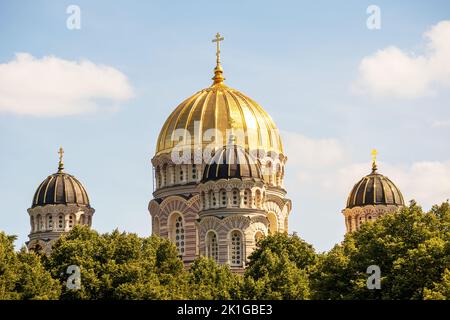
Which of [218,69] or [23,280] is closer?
[23,280]

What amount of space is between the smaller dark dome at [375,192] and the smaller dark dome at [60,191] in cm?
2440

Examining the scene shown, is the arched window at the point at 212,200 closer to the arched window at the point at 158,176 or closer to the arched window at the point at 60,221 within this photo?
the arched window at the point at 158,176

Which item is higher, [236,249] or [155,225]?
[155,225]

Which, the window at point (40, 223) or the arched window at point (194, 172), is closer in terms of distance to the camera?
the arched window at point (194, 172)

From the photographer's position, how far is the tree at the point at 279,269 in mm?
64062

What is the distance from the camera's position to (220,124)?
3770 inches

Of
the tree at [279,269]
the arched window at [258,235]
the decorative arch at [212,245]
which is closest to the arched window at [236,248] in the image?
the decorative arch at [212,245]

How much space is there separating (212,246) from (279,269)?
18774mm

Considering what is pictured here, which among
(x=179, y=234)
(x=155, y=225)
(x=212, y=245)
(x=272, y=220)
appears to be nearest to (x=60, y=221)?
(x=155, y=225)

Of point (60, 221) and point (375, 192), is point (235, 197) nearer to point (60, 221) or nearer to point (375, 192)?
point (60, 221)

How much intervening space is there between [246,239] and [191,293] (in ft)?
72.4

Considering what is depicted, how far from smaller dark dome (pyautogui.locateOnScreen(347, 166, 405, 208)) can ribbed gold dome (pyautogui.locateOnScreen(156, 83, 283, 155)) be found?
10967 millimetres

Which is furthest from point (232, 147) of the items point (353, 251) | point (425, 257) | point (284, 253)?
point (425, 257)

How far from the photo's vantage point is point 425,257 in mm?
52250
